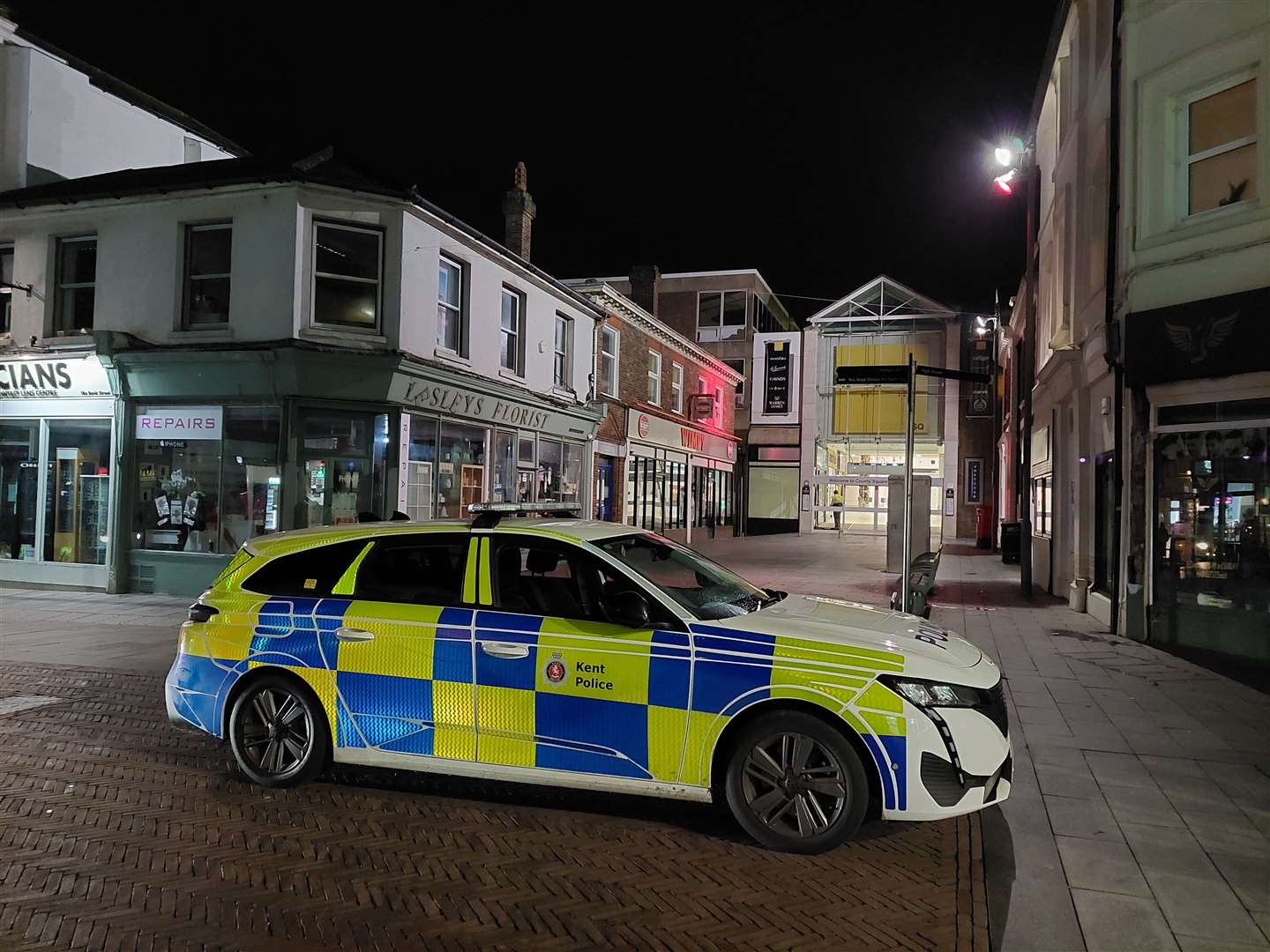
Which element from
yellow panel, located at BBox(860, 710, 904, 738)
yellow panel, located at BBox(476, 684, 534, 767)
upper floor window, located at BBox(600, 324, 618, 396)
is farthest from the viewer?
upper floor window, located at BBox(600, 324, 618, 396)

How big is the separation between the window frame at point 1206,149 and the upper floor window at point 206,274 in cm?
1342

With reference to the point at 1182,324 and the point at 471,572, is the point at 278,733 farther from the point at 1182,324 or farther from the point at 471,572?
the point at 1182,324

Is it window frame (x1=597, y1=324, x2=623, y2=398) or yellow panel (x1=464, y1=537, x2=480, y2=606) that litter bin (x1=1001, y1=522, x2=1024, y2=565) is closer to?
window frame (x1=597, y1=324, x2=623, y2=398)

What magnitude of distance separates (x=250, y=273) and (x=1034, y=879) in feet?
43.1

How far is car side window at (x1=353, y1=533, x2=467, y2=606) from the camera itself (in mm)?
5020

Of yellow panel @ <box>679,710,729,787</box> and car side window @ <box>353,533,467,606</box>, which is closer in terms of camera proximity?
yellow panel @ <box>679,710,729,787</box>

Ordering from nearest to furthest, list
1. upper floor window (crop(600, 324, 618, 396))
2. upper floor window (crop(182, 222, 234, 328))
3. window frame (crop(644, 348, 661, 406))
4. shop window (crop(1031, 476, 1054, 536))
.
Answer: upper floor window (crop(182, 222, 234, 328))
shop window (crop(1031, 476, 1054, 536))
upper floor window (crop(600, 324, 618, 396))
window frame (crop(644, 348, 661, 406))

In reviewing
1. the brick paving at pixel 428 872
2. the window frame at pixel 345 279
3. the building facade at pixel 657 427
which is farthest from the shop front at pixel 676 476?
the brick paving at pixel 428 872

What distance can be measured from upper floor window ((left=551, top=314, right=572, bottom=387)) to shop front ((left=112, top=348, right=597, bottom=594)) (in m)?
5.57

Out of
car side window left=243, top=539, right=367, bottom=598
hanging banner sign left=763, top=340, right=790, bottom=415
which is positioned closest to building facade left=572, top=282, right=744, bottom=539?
hanging banner sign left=763, top=340, right=790, bottom=415

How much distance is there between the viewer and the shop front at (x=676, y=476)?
24.8 metres

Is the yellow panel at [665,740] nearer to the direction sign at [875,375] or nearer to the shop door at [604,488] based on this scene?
the direction sign at [875,375]

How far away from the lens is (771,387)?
1501 inches

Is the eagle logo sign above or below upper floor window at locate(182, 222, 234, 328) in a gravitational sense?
below
